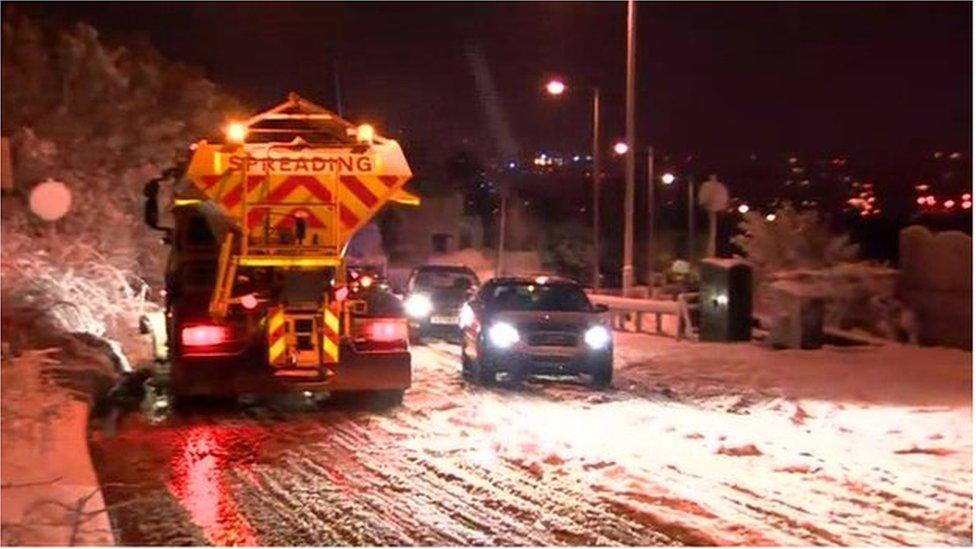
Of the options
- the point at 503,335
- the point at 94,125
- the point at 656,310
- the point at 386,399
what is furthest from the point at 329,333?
the point at 94,125

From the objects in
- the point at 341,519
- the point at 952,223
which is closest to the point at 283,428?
the point at 341,519

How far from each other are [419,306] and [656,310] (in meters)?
4.76

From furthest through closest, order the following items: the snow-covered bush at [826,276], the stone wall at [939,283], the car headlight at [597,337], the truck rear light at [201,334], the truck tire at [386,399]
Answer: the snow-covered bush at [826,276] < the stone wall at [939,283] < the car headlight at [597,337] < the truck tire at [386,399] < the truck rear light at [201,334]

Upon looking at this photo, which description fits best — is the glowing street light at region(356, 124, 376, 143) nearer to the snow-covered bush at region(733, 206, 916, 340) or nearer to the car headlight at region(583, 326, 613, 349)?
the car headlight at region(583, 326, 613, 349)

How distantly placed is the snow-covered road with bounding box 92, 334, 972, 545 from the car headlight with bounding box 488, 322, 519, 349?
41.1 inches

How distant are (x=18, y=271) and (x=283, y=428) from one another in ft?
27.5

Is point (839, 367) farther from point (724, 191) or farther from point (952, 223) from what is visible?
point (952, 223)

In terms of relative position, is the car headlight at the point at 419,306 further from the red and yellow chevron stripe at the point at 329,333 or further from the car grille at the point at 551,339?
the red and yellow chevron stripe at the point at 329,333

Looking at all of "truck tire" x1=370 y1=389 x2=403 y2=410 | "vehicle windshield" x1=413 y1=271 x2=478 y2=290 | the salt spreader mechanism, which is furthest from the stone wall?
the salt spreader mechanism

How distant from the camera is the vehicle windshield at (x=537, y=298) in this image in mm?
21047

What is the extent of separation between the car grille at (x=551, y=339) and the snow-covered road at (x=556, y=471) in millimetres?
840

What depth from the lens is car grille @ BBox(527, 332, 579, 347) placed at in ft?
65.2

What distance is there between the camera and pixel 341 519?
10398mm

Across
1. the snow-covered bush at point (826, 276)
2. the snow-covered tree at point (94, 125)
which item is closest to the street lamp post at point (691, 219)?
the snow-covered bush at point (826, 276)
